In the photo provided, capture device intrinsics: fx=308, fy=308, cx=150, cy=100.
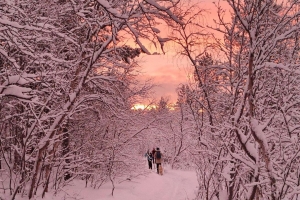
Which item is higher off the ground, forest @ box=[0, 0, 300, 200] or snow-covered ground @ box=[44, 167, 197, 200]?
forest @ box=[0, 0, 300, 200]

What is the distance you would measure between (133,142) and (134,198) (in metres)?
4.02

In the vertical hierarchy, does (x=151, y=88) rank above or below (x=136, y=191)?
above

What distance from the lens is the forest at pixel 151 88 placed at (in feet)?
13.3

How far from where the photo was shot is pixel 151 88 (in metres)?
14.0

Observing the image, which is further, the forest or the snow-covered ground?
the snow-covered ground

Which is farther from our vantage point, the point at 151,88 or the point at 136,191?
the point at 151,88

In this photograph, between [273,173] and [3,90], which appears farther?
[3,90]

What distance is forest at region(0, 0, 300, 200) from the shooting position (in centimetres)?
404

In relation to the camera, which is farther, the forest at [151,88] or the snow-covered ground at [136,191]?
the snow-covered ground at [136,191]

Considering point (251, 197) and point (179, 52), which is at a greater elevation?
point (179, 52)

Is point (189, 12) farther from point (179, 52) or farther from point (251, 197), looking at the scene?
point (251, 197)

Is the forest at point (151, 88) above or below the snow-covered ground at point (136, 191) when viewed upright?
above

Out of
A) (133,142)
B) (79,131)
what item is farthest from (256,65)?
(133,142)

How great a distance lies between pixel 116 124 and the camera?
43.0 ft
